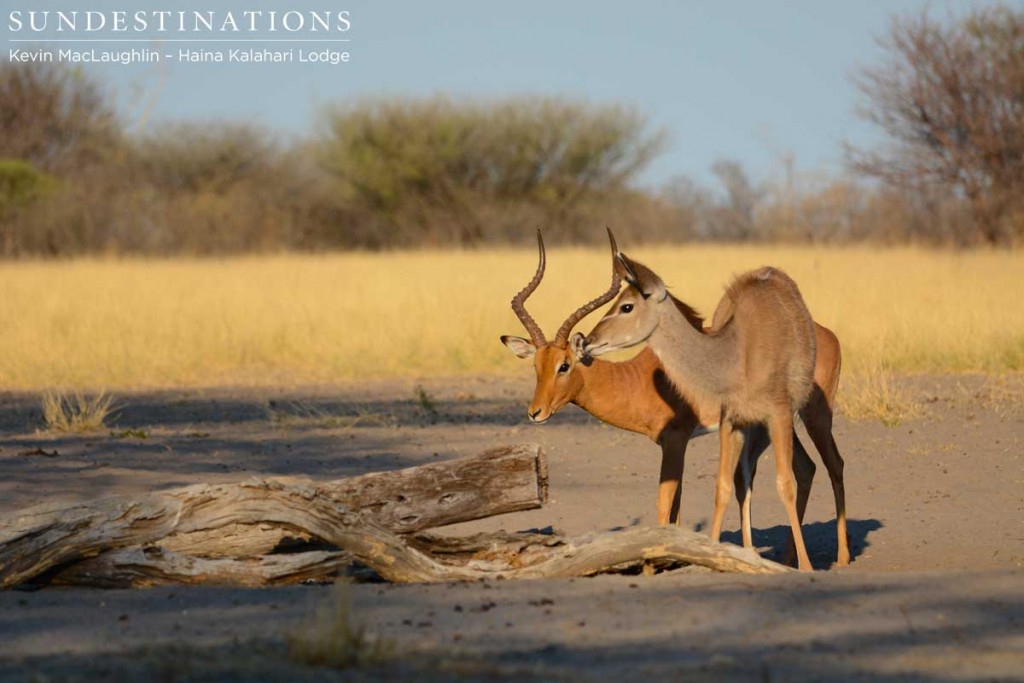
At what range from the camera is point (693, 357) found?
669 cm

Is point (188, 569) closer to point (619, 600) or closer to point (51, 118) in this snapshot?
point (619, 600)

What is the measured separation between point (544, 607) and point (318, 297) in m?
14.0

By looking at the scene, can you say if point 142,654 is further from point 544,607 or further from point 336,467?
point 336,467

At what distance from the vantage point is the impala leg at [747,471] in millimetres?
6926

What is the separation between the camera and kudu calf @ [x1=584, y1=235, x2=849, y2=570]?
6.64 meters

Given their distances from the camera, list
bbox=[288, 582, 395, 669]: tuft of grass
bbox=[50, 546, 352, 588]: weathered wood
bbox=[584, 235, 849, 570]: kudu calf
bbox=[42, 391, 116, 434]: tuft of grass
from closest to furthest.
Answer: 1. bbox=[288, 582, 395, 669]: tuft of grass
2. bbox=[50, 546, 352, 588]: weathered wood
3. bbox=[584, 235, 849, 570]: kudu calf
4. bbox=[42, 391, 116, 434]: tuft of grass

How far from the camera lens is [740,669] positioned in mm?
4039

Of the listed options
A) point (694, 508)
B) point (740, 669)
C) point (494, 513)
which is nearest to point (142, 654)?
point (740, 669)

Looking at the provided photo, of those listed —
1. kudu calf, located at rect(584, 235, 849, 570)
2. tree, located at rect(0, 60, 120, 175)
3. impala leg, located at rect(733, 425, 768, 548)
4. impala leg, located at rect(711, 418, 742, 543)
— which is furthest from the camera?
tree, located at rect(0, 60, 120, 175)

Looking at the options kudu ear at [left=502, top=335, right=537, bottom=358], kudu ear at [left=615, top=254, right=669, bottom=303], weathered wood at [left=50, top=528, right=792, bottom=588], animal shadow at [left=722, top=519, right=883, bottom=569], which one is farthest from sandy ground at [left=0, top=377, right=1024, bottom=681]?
kudu ear at [left=615, top=254, right=669, bottom=303]

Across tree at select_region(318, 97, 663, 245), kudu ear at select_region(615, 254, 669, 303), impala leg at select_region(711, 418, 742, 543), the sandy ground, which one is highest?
tree at select_region(318, 97, 663, 245)

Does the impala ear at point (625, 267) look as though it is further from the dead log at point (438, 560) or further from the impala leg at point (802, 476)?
the impala leg at point (802, 476)

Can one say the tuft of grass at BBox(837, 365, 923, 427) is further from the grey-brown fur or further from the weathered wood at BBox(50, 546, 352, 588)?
the weathered wood at BBox(50, 546, 352, 588)

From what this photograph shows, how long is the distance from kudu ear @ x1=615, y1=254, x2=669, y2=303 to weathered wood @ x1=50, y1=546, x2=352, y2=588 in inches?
78.4
